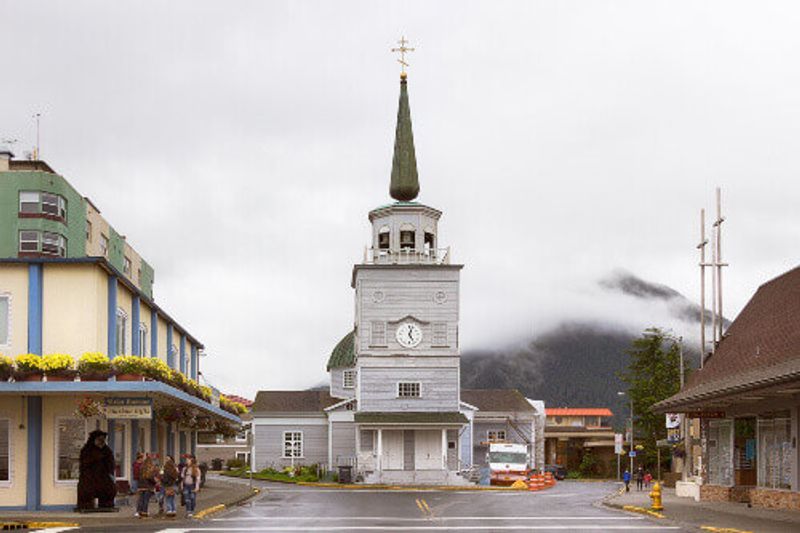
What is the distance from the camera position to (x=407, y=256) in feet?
224

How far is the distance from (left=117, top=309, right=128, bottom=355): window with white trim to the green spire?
110 feet

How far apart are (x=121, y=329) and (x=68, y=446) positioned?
4881mm

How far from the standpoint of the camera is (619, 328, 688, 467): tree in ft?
272

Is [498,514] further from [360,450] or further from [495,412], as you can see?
[495,412]

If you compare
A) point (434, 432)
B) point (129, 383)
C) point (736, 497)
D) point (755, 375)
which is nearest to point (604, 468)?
point (434, 432)

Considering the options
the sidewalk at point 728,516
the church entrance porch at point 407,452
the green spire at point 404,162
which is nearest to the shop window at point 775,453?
the sidewalk at point 728,516

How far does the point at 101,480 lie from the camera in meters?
32.1

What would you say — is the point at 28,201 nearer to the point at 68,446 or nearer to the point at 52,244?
the point at 52,244

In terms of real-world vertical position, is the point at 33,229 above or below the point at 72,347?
above

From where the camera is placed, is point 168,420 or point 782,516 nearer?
point 782,516

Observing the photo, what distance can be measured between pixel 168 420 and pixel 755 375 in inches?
748

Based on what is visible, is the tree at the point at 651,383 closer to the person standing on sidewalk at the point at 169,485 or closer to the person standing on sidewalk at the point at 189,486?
the person standing on sidewalk at the point at 189,486

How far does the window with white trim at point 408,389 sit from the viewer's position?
6675cm

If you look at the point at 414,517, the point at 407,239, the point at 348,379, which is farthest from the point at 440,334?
the point at 414,517
